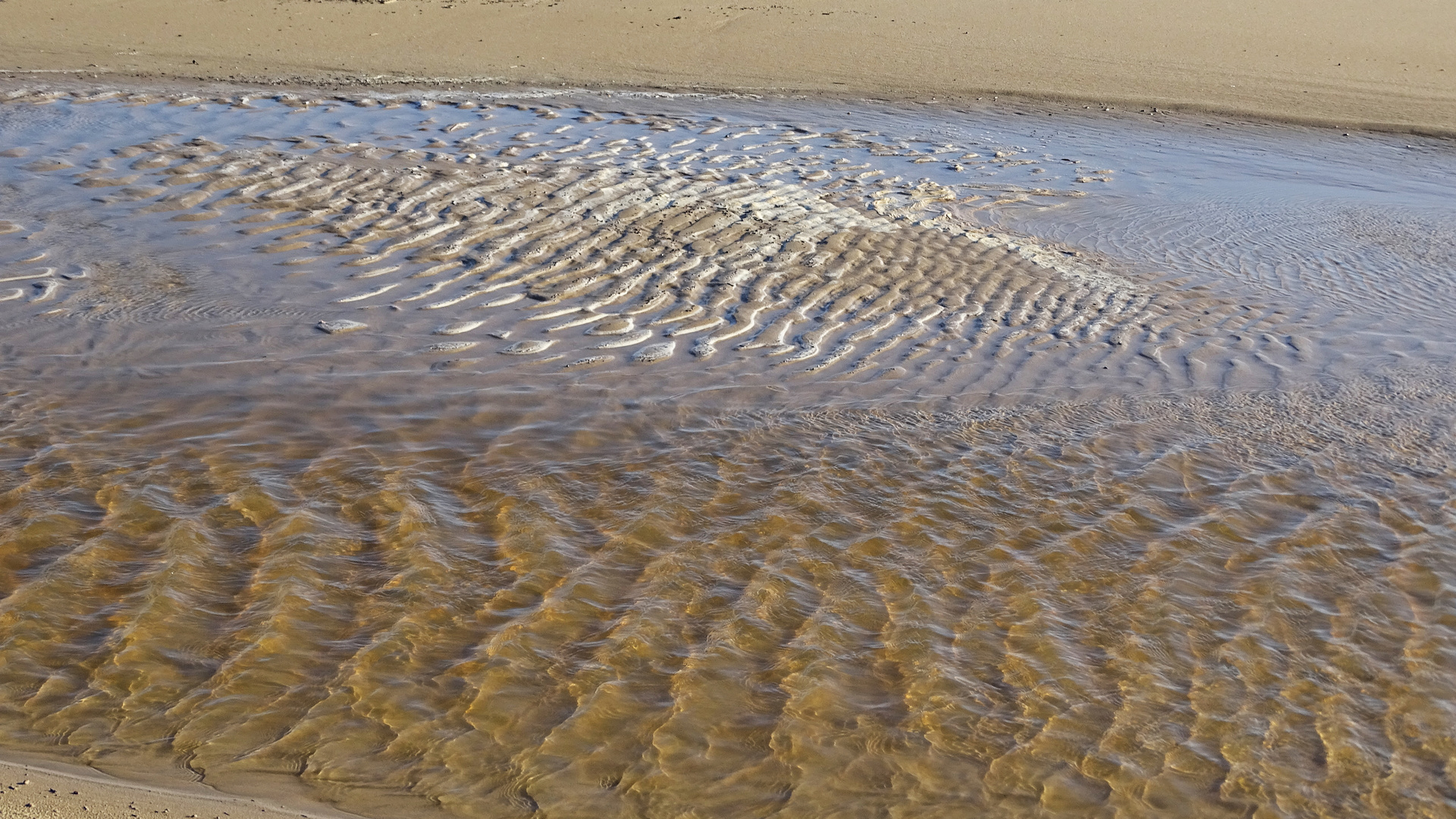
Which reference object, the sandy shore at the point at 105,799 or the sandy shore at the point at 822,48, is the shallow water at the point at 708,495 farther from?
the sandy shore at the point at 822,48

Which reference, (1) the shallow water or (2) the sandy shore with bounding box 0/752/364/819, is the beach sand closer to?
(1) the shallow water

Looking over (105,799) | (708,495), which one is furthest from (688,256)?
(105,799)

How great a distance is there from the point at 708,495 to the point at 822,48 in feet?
34.5

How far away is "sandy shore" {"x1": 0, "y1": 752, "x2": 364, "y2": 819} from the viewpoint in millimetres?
2357

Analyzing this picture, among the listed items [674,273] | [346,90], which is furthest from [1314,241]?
[346,90]

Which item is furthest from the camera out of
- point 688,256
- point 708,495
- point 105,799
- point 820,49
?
point 820,49

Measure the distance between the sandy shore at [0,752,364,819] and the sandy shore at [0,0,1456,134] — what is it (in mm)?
9823

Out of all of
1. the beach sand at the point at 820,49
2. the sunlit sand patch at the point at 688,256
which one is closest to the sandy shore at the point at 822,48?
the beach sand at the point at 820,49

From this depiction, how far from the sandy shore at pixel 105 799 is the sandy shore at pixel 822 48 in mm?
9823

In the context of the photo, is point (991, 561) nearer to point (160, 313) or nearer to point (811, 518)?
point (811, 518)

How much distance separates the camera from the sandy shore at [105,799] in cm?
236

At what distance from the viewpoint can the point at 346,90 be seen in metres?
10.9

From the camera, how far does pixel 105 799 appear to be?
242 cm

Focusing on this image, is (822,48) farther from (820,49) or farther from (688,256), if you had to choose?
(688,256)
